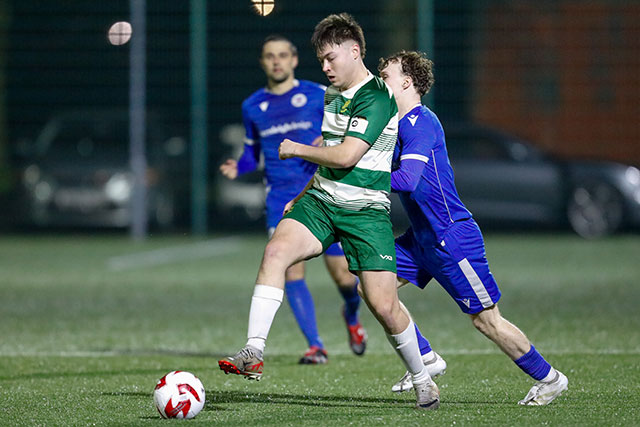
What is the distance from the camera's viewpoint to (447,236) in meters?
6.02

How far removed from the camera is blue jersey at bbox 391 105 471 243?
5.92 metres

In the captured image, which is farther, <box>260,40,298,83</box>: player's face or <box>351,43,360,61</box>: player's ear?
<box>260,40,298,83</box>: player's face

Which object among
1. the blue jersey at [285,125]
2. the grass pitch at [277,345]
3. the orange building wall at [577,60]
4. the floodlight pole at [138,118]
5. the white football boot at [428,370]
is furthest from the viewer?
the orange building wall at [577,60]

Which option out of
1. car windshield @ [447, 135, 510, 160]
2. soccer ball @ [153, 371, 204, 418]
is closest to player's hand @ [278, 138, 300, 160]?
soccer ball @ [153, 371, 204, 418]

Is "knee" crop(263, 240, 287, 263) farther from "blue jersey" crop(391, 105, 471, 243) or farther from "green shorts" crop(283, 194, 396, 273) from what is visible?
"blue jersey" crop(391, 105, 471, 243)

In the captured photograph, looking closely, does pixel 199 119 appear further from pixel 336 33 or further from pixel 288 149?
pixel 288 149

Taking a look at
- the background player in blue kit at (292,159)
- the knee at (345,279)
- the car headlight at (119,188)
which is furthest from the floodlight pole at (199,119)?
the knee at (345,279)

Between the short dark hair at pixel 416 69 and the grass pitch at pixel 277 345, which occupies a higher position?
the short dark hair at pixel 416 69

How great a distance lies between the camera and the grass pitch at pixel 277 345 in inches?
233

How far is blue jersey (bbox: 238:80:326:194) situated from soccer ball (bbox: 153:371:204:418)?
2.58 m

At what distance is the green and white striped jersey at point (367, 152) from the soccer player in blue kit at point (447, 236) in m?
0.11

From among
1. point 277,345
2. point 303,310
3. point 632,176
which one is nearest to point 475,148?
point 632,176

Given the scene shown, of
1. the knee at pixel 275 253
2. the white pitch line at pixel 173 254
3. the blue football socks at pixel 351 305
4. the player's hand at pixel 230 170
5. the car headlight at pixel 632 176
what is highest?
the player's hand at pixel 230 170

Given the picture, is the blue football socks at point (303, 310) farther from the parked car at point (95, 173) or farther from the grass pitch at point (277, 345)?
the parked car at point (95, 173)
